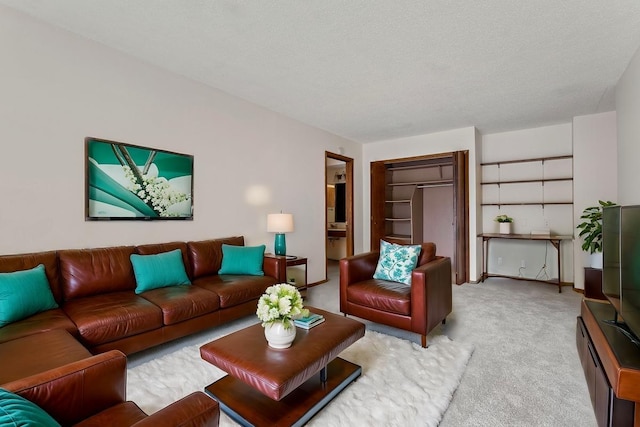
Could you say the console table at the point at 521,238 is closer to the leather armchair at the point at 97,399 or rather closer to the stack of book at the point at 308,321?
the stack of book at the point at 308,321

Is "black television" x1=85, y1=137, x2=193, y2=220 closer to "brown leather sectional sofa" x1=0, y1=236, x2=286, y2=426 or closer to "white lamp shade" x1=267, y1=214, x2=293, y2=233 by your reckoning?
"brown leather sectional sofa" x1=0, y1=236, x2=286, y2=426

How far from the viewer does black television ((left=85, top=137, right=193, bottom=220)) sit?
8.69 ft

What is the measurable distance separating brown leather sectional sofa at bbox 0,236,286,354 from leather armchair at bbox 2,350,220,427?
3.21ft

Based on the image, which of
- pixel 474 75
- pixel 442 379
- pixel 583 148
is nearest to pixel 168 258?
pixel 442 379

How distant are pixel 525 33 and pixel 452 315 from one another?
9.09ft

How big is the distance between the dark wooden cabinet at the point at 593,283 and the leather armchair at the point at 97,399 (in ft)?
13.3

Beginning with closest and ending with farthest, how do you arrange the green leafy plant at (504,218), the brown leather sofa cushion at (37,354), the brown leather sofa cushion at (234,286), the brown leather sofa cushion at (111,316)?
1. the brown leather sofa cushion at (37,354)
2. the brown leather sofa cushion at (111,316)
3. the brown leather sofa cushion at (234,286)
4. the green leafy plant at (504,218)

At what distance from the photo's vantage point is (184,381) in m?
2.02

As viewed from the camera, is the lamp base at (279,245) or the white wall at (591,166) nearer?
the lamp base at (279,245)

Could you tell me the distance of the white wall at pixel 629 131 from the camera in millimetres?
2674

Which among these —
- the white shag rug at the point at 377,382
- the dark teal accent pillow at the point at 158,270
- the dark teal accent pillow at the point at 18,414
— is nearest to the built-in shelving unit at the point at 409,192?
the white shag rug at the point at 377,382

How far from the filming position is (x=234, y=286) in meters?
2.86

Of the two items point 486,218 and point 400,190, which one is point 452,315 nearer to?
point 486,218

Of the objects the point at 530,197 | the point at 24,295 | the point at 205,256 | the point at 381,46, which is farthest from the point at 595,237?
the point at 24,295
